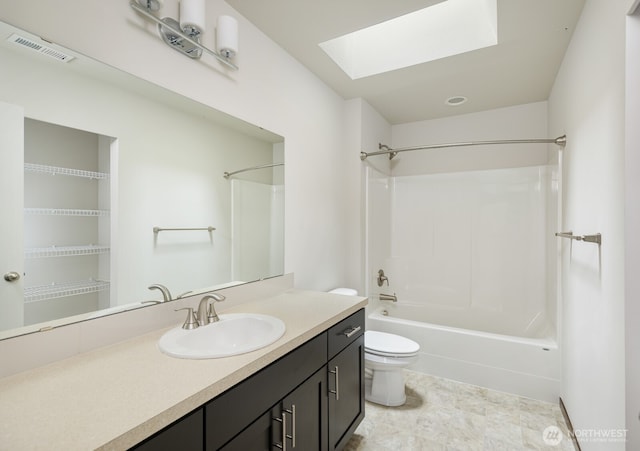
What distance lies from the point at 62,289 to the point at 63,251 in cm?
13

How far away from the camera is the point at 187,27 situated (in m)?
1.35

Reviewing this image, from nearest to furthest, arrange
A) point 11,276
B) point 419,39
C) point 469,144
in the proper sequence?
point 11,276 < point 419,39 < point 469,144

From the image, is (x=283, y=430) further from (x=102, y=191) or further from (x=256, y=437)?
(x=102, y=191)

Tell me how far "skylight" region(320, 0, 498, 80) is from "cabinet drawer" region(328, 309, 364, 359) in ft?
5.76

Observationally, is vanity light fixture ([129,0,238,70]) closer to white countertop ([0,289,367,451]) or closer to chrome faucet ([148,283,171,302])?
chrome faucet ([148,283,171,302])

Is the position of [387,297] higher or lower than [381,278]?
lower

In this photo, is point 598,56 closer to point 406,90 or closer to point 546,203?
point 406,90

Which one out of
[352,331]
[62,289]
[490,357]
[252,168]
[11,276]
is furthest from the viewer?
[490,357]

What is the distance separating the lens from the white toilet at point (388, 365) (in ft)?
6.95

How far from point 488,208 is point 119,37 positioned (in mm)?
3144

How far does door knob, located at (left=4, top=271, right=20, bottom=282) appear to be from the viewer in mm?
927

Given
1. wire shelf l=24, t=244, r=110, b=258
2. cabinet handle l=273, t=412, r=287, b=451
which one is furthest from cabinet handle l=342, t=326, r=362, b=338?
wire shelf l=24, t=244, r=110, b=258
